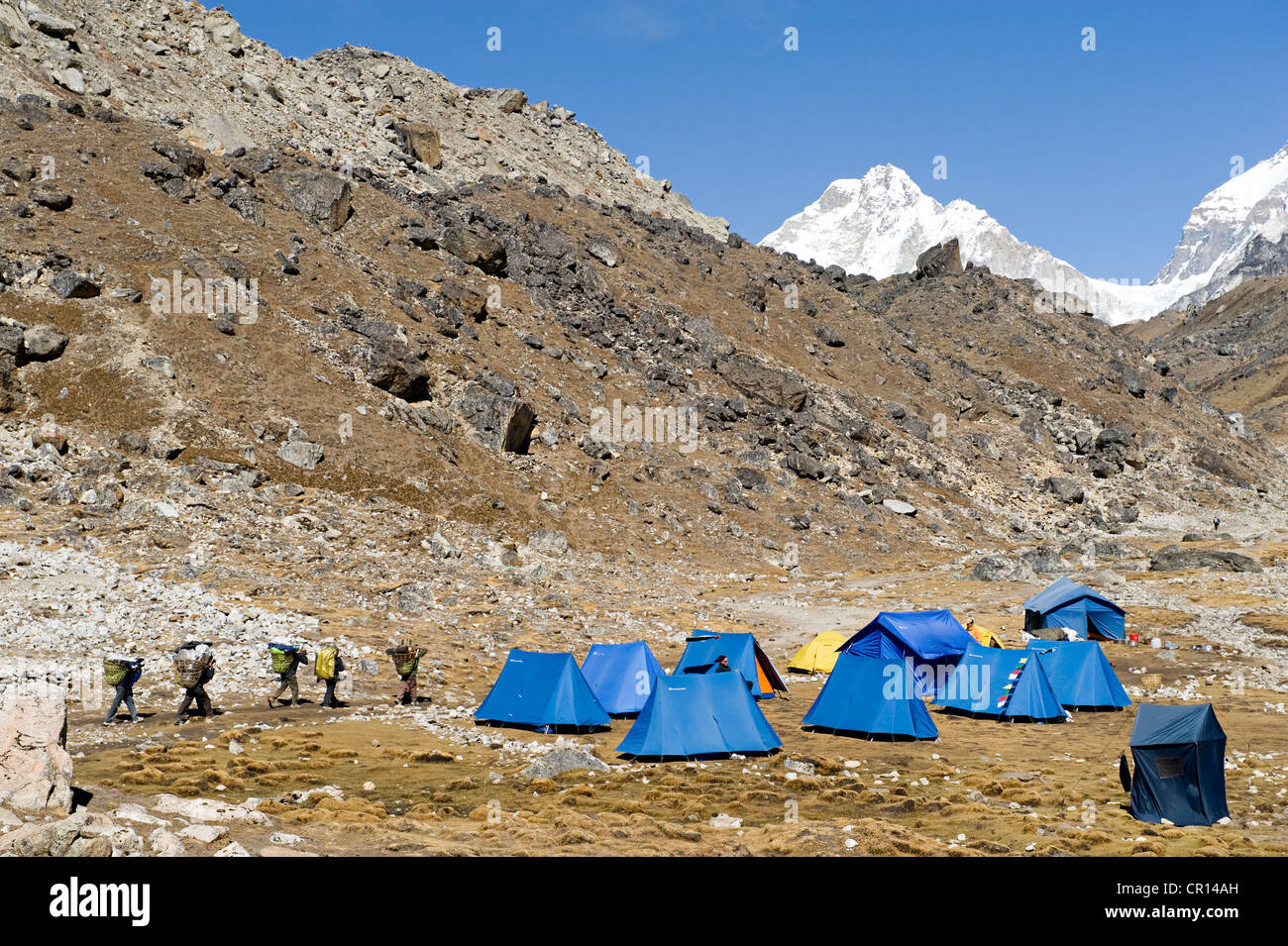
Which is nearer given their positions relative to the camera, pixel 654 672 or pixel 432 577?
pixel 654 672

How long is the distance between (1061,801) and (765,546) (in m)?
30.3

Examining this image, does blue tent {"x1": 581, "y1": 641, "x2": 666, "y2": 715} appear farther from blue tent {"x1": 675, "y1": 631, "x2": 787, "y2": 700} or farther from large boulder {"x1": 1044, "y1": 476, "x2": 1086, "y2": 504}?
large boulder {"x1": 1044, "y1": 476, "x2": 1086, "y2": 504}

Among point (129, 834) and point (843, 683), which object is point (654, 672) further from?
point (129, 834)

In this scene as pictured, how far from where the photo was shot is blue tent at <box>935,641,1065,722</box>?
874 inches

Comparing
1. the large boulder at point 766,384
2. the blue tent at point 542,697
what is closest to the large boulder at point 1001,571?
the large boulder at point 766,384

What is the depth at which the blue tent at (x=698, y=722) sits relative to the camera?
58.5ft

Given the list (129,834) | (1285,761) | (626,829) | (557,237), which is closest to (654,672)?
(626,829)

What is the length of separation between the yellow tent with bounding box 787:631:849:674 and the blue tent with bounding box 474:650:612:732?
360 inches

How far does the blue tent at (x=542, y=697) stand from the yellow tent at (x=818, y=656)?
360 inches

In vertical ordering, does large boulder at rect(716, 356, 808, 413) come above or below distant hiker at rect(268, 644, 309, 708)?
above

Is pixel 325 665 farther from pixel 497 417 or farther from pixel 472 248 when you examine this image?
pixel 472 248

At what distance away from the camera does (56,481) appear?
31.4 metres

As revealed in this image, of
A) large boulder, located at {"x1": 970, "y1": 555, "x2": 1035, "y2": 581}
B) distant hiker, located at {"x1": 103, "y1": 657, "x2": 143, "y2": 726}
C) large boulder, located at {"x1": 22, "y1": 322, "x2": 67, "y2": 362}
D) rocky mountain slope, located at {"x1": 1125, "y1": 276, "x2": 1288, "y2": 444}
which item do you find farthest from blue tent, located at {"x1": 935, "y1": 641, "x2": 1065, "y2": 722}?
rocky mountain slope, located at {"x1": 1125, "y1": 276, "x2": 1288, "y2": 444}

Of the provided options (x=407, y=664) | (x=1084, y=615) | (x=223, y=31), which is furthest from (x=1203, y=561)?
(x=223, y=31)
